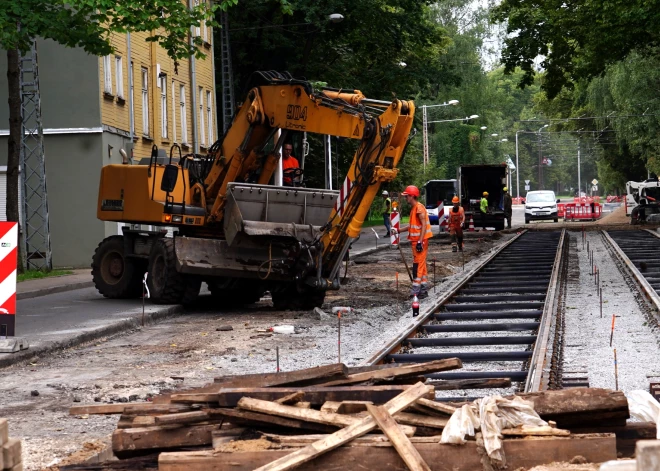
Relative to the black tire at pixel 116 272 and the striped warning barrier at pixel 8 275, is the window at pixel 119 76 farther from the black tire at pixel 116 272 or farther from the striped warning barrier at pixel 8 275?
the striped warning barrier at pixel 8 275

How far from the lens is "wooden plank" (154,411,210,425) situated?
7094 mm

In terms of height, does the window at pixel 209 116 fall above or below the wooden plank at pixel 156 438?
above

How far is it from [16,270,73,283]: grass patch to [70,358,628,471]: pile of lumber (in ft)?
66.5

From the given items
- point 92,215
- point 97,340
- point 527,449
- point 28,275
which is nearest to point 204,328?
point 97,340

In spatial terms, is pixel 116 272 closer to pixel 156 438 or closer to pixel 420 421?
pixel 156 438

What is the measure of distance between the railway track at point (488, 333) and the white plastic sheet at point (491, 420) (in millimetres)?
1365

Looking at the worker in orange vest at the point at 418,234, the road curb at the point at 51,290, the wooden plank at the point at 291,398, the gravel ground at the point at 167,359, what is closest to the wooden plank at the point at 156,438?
the wooden plank at the point at 291,398

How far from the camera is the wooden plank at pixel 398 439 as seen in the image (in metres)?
6.41

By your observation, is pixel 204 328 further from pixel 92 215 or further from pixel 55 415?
pixel 92 215

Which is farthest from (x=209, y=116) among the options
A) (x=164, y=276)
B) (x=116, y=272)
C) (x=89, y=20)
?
(x=164, y=276)

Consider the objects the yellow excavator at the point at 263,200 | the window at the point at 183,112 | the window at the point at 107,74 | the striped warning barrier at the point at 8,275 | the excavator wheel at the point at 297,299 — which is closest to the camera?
the striped warning barrier at the point at 8,275

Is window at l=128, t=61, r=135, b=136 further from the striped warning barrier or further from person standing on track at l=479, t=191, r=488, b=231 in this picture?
the striped warning barrier

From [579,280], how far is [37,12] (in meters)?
10.4

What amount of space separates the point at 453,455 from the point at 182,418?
159cm
